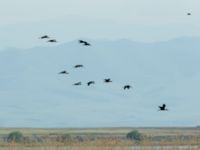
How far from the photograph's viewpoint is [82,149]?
4525cm

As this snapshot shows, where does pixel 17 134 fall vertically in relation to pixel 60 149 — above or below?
above

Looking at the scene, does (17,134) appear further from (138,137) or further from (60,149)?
(60,149)

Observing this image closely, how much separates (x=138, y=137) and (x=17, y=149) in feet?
90.5

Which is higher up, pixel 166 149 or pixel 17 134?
pixel 17 134

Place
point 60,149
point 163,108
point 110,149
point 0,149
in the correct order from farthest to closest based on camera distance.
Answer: point 0,149 → point 60,149 → point 110,149 → point 163,108

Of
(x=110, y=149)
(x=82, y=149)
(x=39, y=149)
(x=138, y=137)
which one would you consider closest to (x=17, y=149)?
(x=39, y=149)

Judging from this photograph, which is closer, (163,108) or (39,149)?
(163,108)

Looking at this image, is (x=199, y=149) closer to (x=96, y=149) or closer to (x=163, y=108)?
(x=96, y=149)

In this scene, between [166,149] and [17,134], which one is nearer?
[166,149]

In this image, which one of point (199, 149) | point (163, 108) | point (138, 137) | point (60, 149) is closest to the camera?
point (163, 108)

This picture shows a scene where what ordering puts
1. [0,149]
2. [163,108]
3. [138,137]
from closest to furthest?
[163,108] < [0,149] < [138,137]

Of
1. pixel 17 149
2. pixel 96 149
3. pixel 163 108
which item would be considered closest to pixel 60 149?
pixel 17 149

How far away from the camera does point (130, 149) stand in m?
50.0

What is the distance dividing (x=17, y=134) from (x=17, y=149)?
2780cm
